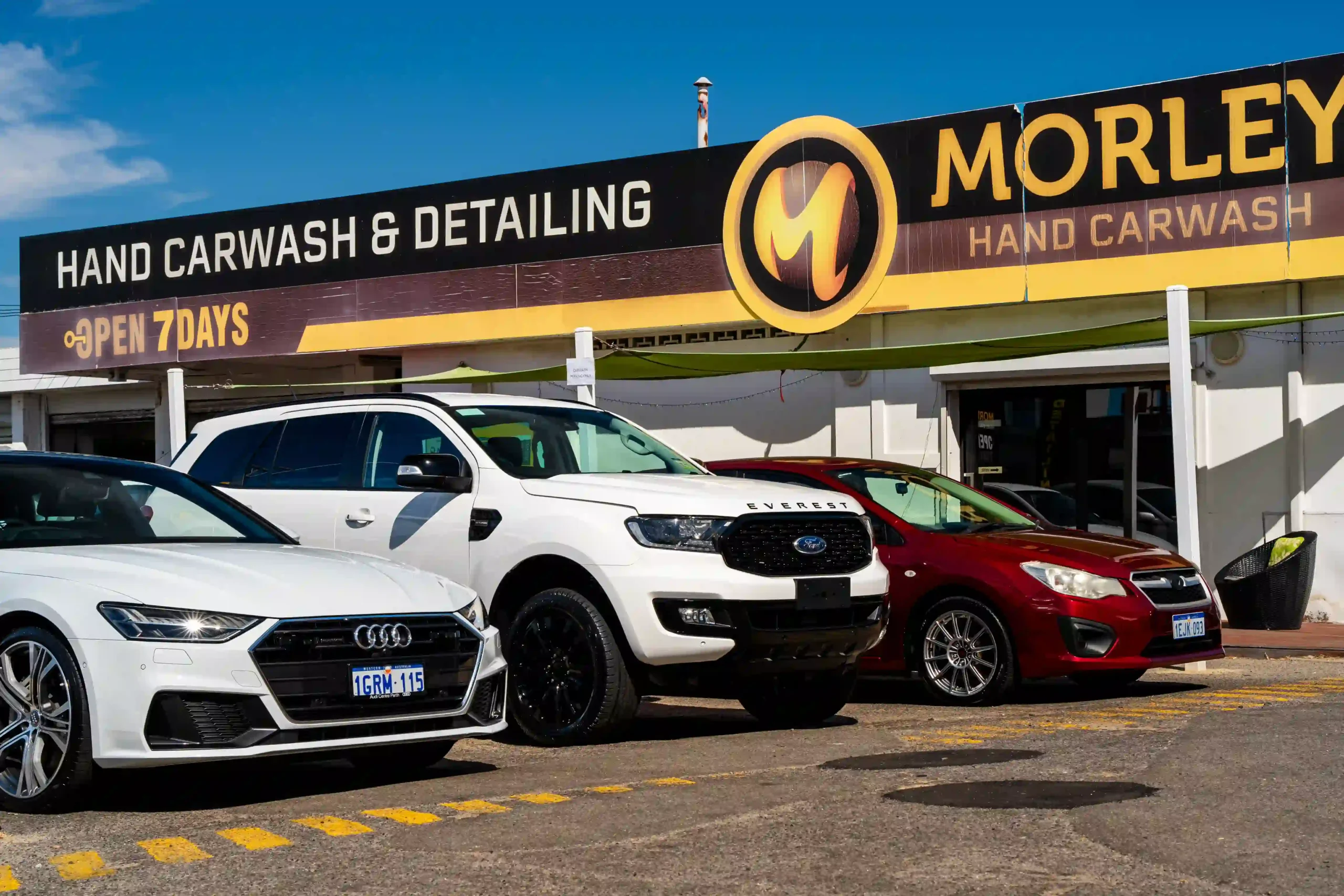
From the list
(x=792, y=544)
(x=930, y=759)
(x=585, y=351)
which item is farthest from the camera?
(x=585, y=351)

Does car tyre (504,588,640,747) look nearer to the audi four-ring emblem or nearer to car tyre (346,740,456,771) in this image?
car tyre (346,740,456,771)

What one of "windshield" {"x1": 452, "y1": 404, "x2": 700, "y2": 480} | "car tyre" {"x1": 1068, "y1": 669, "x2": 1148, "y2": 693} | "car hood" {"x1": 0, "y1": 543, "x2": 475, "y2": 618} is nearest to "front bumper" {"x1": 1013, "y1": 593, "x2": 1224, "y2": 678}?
"car tyre" {"x1": 1068, "y1": 669, "x2": 1148, "y2": 693}

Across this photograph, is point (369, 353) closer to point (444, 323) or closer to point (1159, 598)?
point (444, 323)

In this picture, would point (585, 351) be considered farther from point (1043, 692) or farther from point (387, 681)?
point (387, 681)

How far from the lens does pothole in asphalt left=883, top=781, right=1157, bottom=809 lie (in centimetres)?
604

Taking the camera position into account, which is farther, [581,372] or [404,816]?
[581,372]

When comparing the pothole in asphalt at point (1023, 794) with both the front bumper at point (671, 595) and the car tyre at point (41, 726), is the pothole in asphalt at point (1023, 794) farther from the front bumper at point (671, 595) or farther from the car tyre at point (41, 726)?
the car tyre at point (41, 726)

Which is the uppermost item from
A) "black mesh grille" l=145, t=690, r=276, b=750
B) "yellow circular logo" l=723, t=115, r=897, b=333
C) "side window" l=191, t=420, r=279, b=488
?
"yellow circular logo" l=723, t=115, r=897, b=333

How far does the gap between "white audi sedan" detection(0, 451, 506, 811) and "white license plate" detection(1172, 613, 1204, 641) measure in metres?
4.85

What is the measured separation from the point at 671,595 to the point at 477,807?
6.30ft

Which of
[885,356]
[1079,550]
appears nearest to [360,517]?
[1079,550]

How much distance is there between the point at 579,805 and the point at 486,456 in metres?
2.97

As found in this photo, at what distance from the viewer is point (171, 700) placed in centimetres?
623

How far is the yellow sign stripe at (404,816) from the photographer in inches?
238
